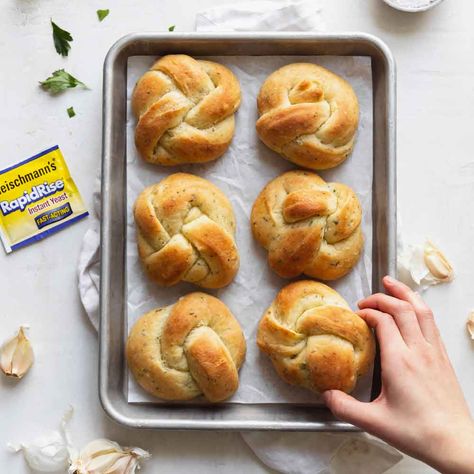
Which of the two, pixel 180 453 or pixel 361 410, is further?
pixel 180 453

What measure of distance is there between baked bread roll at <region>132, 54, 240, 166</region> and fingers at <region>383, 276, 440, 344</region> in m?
0.51

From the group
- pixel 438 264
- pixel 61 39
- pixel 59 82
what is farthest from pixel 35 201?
pixel 438 264

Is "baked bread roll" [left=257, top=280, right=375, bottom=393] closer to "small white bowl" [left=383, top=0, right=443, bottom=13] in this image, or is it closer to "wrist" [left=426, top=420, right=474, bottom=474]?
"wrist" [left=426, top=420, right=474, bottom=474]

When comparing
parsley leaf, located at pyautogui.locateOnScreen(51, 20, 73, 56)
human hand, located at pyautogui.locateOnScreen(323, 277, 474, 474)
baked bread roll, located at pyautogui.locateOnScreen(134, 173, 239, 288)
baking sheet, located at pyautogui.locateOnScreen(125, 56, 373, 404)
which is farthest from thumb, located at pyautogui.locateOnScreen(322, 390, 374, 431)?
parsley leaf, located at pyautogui.locateOnScreen(51, 20, 73, 56)

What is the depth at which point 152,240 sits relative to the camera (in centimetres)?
168

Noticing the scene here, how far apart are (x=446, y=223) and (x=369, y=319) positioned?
0.39 metres

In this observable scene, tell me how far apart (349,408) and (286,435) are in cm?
27

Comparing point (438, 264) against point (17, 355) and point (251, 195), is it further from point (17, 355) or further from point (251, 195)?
point (17, 355)

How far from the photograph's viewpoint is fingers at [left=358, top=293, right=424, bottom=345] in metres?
1.59

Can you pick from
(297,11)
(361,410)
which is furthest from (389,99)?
(361,410)

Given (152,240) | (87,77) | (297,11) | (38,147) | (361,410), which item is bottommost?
(361,410)

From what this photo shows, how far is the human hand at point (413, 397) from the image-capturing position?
147 centimetres

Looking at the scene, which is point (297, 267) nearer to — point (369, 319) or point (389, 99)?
point (369, 319)

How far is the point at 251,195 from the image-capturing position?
1768 millimetres
